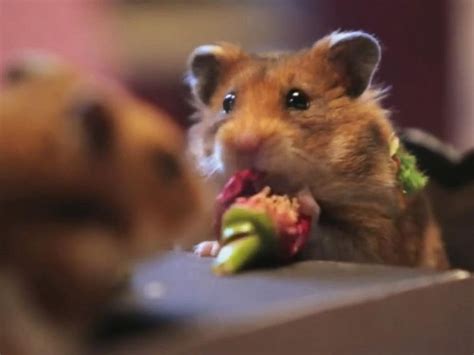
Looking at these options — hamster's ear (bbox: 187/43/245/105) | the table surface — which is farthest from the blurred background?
the table surface

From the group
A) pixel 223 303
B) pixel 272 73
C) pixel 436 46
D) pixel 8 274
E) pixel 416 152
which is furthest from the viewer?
pixel 436 46

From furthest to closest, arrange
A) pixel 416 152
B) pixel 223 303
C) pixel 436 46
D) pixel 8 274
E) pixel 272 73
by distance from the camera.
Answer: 1. pixel 436 46
2. pixel 416 152
3. pixel 272 73
4. pixel 223 303
5. pixel 8 274

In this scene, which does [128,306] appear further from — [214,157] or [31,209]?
[214,157]

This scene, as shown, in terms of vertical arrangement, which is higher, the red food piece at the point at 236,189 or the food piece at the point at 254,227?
the red food piece at the point at 236,189

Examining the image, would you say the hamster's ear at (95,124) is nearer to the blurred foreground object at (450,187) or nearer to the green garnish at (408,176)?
the green garnish at (408,176)

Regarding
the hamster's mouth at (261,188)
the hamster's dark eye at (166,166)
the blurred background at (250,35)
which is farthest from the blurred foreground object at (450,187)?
the blurred background at (250,35)

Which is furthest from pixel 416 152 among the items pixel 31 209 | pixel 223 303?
pixel 31 209
